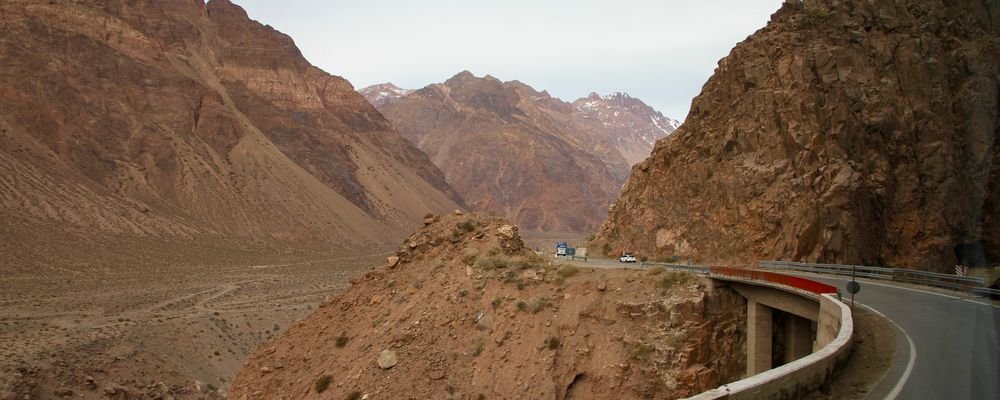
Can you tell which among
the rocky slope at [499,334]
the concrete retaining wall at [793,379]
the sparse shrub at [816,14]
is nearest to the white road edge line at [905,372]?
the concrete retaining wall at [793,379]

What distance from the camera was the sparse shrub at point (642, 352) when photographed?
2112 cm

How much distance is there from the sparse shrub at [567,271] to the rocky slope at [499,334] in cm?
5

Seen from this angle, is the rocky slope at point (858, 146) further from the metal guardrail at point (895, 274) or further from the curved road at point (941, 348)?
the curved road at point (941, 348)

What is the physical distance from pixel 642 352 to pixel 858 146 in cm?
2284

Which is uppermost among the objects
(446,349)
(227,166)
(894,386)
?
(227,166)

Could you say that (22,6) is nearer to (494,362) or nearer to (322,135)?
(322,135)

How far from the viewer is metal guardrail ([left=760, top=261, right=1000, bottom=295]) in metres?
23.0

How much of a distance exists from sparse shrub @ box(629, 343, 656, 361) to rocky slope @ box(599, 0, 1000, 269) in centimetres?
1702

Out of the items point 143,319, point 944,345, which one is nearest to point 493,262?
A: point 944,345

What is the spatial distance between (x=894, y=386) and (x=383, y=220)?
124 metres

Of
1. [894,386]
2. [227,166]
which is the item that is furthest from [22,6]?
[894,386]

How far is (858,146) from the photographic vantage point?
122 feet

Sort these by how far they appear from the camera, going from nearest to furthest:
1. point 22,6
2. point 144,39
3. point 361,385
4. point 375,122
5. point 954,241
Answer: point 361,385, point 954,241, point 22,6, point 144,39, point 375,122

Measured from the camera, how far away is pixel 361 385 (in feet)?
64.1
